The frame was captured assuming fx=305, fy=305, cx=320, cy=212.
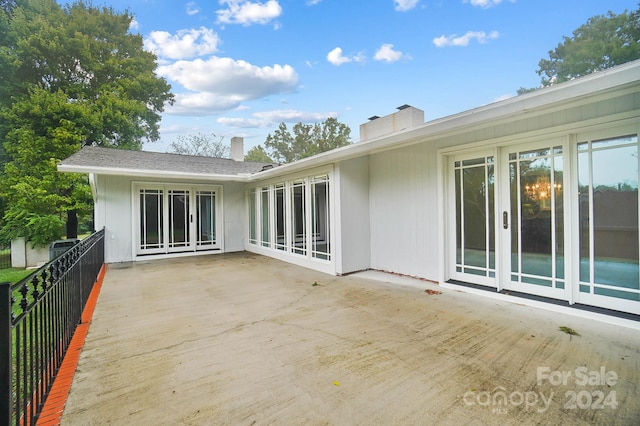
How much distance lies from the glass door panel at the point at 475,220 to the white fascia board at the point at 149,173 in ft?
21.5

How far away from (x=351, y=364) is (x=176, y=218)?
845 centimetres

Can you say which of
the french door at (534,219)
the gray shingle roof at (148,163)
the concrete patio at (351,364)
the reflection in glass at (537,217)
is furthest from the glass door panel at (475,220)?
the gray shingle roof at (148,163)

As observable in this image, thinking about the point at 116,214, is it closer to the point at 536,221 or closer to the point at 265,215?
the point at 265,215

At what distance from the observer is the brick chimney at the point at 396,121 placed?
22.2ft

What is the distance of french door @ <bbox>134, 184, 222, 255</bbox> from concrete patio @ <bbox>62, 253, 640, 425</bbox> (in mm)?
4851

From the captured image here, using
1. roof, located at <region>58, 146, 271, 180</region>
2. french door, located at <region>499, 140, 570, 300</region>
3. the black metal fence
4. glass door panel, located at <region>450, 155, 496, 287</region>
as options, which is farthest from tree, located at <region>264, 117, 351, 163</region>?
the black metal fence

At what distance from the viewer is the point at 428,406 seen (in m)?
2.13

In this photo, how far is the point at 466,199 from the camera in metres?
5.06

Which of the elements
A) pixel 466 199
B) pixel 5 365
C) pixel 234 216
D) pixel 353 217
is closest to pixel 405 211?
pixel 353 217

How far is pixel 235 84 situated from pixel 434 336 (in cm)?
2002

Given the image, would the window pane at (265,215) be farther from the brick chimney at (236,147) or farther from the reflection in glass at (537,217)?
the reflection in glass at (537,217)

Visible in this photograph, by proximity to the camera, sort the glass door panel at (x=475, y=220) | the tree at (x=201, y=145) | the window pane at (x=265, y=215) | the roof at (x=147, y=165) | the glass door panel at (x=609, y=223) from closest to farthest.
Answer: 1. the glass door panel at (x=609, y=223)
2. the glass door panel at (x=475, y=220)
3. the roof at (x=147, y=165)
4. the window pane at (x=265, y=215)
5. the tree at (x=201, y=145)

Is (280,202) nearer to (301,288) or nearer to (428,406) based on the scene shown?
(301,288)

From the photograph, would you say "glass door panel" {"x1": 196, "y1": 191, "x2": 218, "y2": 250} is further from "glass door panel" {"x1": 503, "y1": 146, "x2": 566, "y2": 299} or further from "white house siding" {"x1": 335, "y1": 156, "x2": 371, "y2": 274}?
"glass door panel" {"x1": 503, "y1": 146, "x2": 566, "y2": 299}
